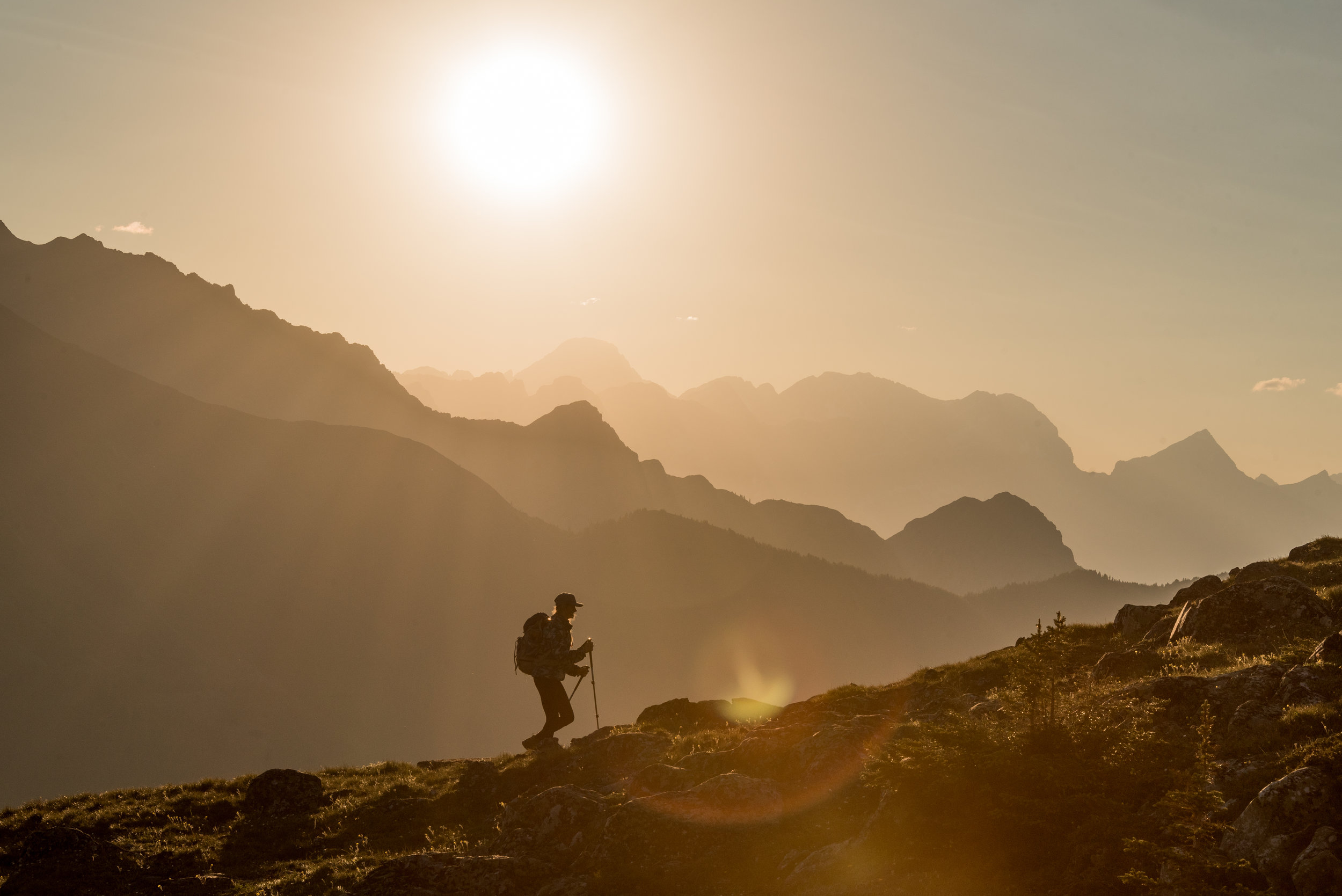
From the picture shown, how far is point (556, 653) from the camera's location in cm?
2780

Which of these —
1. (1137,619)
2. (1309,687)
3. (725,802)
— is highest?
(1137,619)

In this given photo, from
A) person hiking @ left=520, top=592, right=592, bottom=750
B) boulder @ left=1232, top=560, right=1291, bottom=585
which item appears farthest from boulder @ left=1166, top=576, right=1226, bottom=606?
person hiking @ left=520, top=592, right=592, bottom=750

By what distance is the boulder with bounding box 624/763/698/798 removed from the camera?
18.2 meters

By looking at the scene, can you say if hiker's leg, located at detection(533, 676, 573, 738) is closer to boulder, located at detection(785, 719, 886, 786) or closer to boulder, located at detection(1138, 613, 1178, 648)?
boulder, located at detection(785, 719, 886, 786)

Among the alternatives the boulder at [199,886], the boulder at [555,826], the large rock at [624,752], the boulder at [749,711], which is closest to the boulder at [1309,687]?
the boulder at [555,826]

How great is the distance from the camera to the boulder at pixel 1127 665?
64.3ft

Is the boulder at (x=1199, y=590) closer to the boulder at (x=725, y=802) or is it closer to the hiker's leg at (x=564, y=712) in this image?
the boulder at (x=725, y=802)

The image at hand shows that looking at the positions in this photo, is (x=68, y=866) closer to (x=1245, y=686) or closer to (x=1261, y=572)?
(x=1245, y=686)

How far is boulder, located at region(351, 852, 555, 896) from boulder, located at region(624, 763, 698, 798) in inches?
122

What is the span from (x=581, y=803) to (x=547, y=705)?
11041mm

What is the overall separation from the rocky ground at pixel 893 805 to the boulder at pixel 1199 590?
1144 millimetres

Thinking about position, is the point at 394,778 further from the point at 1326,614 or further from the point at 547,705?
the point at 1326,614

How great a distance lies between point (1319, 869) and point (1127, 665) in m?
10.5

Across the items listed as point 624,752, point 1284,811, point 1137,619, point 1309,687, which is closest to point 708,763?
point 624,752
